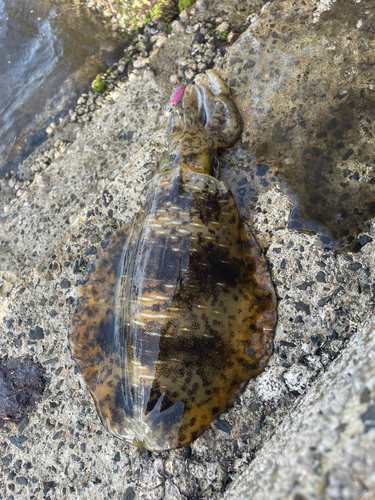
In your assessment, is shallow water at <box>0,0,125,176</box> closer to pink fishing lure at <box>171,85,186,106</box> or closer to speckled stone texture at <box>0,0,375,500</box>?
speckled stone texture at <box>0,0,375,500</box>

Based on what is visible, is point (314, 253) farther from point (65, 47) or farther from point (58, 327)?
point (65, 47)

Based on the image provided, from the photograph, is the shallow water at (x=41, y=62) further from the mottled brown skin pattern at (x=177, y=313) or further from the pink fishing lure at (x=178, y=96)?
the mottled brown skin pattern at (x=177, y=313)

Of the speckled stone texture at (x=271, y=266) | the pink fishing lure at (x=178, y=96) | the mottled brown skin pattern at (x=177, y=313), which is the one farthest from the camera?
the pink fishing lure at (x=178, y=96)

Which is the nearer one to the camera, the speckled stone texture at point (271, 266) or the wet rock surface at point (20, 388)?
the speckled stone texture at point (271, 266)

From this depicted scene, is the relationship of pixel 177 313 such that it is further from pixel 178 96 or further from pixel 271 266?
pixel 178 96

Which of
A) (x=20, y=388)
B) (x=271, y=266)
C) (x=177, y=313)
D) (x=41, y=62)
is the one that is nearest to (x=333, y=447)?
(x=177, y=313)

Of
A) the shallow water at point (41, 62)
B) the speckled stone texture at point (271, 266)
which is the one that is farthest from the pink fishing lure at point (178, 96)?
the shallow water at point (41, 62)
